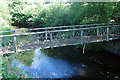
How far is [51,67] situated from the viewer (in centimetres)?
1001

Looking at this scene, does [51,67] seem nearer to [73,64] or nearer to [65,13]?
[73,64]

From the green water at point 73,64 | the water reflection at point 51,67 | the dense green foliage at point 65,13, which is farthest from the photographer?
the dense green foliage at point 65,13

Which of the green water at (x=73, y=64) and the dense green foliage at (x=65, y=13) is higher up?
the dense green foliage at (x=65, y=13)

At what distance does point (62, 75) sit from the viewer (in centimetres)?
887

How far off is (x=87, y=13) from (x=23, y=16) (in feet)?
53.4

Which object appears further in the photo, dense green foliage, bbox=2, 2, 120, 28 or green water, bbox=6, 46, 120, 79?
dense green foliage, bbox=2, 2, 120, 28

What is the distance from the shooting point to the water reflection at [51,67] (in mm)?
8864

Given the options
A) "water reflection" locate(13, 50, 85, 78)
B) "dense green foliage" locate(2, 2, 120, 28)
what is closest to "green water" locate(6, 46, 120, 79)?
"water reflection" locate(13, 50, 85, 78)

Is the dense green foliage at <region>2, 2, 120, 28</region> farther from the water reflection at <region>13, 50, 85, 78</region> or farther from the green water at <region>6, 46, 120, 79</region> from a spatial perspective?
the water reflection at <region>13, 50, 85, 78</region>

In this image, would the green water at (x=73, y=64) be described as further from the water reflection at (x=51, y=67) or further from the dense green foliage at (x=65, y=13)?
the dense green foliage at (x=65, y=13)

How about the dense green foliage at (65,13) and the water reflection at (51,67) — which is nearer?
the water reflection at (51,67)

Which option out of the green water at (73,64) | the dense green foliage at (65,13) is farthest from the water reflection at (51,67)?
the dense green foliage at (65,13)

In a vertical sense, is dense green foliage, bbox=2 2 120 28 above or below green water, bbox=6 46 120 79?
above

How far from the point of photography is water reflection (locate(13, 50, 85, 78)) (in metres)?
8.86
